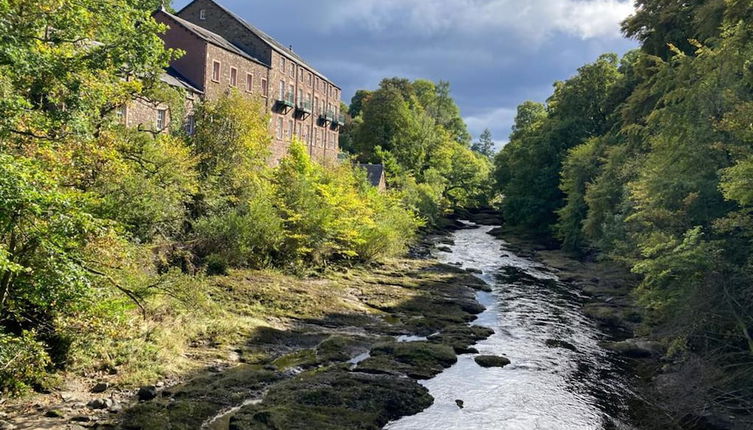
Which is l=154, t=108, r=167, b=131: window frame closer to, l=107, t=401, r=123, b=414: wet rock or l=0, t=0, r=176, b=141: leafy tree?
l=0, t=0, r=176, b=141: leafy tree

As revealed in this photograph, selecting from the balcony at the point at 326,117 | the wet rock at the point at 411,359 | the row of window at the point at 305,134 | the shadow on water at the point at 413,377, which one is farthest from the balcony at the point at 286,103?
the wet rock at the point at 411,359

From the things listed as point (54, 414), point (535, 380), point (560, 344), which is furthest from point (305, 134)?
point (54, 414)

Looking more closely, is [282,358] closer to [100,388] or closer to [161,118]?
[100,388]

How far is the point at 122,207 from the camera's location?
2020 centimetres

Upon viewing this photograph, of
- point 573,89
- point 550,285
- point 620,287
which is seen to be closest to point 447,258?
point 550,285

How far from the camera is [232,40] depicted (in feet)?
158

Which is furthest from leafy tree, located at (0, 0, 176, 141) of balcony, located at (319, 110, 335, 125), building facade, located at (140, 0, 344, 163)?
balcony, located at (319, 110, 335, 125)

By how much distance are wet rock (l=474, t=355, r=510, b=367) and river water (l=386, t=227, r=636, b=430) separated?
248mm

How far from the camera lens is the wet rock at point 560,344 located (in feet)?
70.0

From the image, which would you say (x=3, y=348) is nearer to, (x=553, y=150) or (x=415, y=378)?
(x=415, y=378)

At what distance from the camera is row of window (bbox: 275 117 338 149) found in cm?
5006

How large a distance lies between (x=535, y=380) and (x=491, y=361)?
6.23 feet

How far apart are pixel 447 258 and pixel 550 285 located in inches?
441

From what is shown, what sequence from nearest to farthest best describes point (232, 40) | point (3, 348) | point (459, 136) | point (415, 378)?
point (3, 348) < point (415, 378) < point (232, 40) < point (459, 136)
